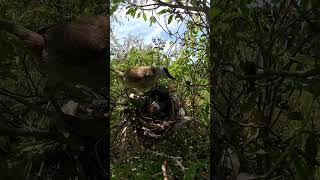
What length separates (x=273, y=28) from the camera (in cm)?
63

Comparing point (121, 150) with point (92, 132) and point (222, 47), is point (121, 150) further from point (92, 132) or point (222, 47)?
point (92, 132)

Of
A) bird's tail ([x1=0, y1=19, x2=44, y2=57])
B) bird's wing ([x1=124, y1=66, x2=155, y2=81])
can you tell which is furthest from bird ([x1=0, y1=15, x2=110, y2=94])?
bird's wing ([x1=124, y1=66, x2=155, y2=81])

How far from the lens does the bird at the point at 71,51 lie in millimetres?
529

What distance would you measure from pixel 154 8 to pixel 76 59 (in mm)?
545

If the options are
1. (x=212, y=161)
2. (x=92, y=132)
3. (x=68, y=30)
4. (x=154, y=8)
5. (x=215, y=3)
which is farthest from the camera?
(x=154, y=8)

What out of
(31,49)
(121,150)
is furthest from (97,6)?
(121,150)

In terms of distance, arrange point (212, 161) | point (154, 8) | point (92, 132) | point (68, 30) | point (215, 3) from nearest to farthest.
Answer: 1. point (92, 132)
2. point (68, 30)
3. point (215, 3)
4. point (212, 161)
5. point (154, 8)

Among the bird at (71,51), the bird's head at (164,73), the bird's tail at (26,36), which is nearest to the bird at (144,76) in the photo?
the bird's head at (164,73)

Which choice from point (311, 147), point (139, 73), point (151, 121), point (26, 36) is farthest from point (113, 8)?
point (311, 147)

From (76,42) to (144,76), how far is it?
60 cm

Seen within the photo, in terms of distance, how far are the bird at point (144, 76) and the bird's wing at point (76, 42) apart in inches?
18.3

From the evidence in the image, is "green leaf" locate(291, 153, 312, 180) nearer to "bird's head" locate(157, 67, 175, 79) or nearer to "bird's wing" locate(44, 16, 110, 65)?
"bird's wing" locate(44, 16, 110, 65)

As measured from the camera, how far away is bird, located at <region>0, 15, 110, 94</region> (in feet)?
1.73

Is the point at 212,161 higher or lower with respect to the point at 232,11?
lower
